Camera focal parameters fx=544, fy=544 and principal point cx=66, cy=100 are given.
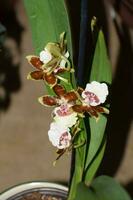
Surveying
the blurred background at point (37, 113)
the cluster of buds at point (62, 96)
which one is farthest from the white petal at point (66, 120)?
the blurred background at point (37, 113)

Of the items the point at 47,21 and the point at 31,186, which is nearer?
the point at 47,21

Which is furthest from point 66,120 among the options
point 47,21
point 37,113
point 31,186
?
point 37,113

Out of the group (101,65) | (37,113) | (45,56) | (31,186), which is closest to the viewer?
(45,56)

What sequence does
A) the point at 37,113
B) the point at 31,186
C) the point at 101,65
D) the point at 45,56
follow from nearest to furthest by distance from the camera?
the point at 45,56
the point at 101,65
the point at 31,186
the point at 37,113

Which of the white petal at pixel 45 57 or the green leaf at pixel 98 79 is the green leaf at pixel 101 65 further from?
the white petal at pixel 45 57

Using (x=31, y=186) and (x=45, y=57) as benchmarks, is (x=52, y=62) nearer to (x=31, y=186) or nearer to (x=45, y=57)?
(x=45, y=57)

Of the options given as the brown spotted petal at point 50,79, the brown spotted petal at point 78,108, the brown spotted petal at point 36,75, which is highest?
the brown spotted petal at point 36,75

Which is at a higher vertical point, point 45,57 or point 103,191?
point 45,57
